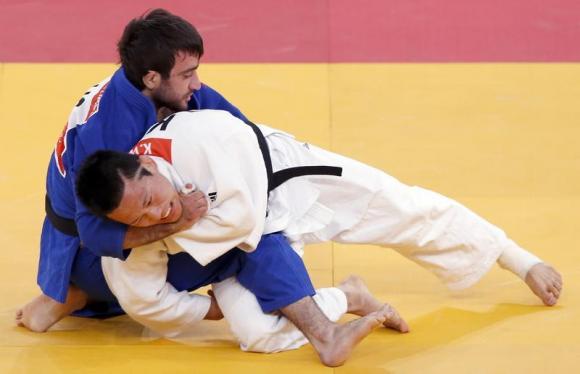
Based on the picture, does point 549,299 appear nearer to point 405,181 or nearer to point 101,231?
point 405,181

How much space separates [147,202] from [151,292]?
33cm

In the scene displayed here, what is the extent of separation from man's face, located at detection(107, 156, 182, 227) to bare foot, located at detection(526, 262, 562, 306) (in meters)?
1.21

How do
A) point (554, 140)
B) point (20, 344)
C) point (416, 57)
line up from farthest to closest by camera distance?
point (416, 57) → point (554, 140) → point (20, 344)

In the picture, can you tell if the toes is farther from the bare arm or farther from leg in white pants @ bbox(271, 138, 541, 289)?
the bare arm

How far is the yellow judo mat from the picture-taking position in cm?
341

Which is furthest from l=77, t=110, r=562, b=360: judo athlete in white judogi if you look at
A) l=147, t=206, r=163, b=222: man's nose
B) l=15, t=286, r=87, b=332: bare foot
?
l=15, t=286, r=87, b=332: bare foot

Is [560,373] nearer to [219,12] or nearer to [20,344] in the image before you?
[20,344]

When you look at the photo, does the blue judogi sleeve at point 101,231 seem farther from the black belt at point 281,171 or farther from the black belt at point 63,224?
the black belt at point 281,171

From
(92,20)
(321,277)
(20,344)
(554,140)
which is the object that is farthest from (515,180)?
(92,20)

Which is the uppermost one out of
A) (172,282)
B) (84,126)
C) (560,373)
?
(84,126)

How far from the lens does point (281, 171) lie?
347cm

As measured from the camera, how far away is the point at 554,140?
4.88 metres

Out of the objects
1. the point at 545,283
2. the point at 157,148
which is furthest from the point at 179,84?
the point at 545,283

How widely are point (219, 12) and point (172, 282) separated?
283 centimetres
